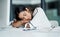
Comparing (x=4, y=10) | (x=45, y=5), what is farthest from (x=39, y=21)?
(x=4, y=10)

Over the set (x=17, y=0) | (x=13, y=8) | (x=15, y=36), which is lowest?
(x=15, y=36)

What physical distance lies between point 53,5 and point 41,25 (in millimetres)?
532

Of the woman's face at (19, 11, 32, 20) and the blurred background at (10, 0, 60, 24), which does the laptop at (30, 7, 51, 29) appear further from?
the blurred background at (10, 0, 60, 24)

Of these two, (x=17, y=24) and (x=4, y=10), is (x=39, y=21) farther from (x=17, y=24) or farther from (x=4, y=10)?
(x=4, y=10)

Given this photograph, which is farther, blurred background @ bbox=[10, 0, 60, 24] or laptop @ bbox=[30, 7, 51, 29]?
blurred background @ bbox=[10, 0, 60, 24]

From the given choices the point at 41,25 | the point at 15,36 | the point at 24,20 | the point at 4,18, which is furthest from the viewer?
the point at 4,18

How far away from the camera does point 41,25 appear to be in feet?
4.15

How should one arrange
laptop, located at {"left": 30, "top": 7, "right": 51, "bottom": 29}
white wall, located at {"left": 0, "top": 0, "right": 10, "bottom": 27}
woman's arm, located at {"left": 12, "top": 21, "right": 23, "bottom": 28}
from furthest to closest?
white wall, located at {"left": 0, "top": 0, "right": 10, "bottom": 27}, woman's arm, located at {"left": 12, "top": 21, "right": 23, "bottom": 28}, laptop, located at {"left": 30, "top": 7, "right": 51, "bottom": 29}

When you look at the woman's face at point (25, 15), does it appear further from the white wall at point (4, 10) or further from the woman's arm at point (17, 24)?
the white wall at point (4, 10)

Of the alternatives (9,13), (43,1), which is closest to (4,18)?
(9,13)

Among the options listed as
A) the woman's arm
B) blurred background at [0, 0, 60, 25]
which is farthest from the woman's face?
blurred background at [0, 0, 60, 25]

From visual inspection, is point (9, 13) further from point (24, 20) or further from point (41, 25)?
point (41, 25)

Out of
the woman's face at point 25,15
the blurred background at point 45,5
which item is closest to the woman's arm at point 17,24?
the woman's face at point 25,15

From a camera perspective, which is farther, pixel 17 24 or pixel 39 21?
pixel 17 24
